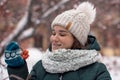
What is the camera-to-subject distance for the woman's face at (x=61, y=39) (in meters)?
3.35

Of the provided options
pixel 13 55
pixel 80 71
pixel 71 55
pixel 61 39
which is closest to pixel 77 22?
pixel 61 39

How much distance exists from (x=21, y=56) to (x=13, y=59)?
133 mm

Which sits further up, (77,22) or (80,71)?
(77,22)

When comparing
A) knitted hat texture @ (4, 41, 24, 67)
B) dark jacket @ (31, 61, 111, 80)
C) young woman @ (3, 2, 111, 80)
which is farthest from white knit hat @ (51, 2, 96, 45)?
knitted hat texture @ (4, 41, 24, 67)

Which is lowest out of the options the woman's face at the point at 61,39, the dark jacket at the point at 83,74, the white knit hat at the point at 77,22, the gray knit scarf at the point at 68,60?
the dark jacket at the point at 83,74

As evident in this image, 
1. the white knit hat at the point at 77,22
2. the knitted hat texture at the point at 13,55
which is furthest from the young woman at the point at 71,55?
the knitted hat texture at the point at 13,55

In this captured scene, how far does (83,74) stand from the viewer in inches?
127

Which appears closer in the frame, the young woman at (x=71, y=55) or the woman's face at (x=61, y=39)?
the young woman at (x=71, y=55)

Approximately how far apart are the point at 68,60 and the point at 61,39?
0.19 metres

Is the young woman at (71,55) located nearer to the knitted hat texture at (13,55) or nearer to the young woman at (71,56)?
the young woman at (71,56)

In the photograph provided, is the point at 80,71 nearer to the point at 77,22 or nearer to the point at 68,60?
the point at 68,60

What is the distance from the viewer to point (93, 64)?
3.29m

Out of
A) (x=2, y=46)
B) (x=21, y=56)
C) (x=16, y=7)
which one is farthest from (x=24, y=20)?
(x=21, y=56)

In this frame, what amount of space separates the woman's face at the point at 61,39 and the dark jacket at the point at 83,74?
22 cm
